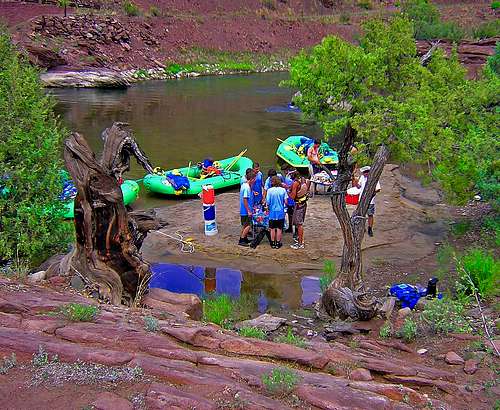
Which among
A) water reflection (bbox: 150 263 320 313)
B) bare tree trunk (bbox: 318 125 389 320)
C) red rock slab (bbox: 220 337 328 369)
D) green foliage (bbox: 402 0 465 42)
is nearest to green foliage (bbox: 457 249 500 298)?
bare tree trunk (bbox: 318 125 389 320)

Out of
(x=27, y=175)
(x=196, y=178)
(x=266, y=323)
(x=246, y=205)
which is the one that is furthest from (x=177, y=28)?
(x=266, y=323)

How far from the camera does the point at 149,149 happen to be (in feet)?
74.3

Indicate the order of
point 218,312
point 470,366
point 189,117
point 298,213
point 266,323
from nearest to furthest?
1. point 470,366
2. point 266,323
3. point 218,312
4. point 298,213
5. point 189,117

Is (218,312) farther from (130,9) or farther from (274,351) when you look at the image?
(130,9)

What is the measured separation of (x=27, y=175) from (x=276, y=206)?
483cm

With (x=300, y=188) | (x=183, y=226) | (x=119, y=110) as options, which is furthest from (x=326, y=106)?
(x=119, y=110)

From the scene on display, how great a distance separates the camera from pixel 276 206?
11.4 meters

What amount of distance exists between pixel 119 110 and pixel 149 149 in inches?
381

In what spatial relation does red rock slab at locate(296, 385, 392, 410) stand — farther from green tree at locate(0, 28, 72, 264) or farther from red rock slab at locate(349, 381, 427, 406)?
green tree at locate(0, 28, 72, 264)

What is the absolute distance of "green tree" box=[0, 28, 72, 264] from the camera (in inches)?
347

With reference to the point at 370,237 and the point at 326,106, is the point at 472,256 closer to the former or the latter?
the point at 370,237

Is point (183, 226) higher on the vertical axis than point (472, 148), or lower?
lower

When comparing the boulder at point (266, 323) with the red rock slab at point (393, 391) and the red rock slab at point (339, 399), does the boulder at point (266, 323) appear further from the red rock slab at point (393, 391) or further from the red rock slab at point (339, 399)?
the red rock slab at point (339, 399)

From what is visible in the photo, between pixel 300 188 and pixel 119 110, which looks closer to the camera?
pixel 300 188
